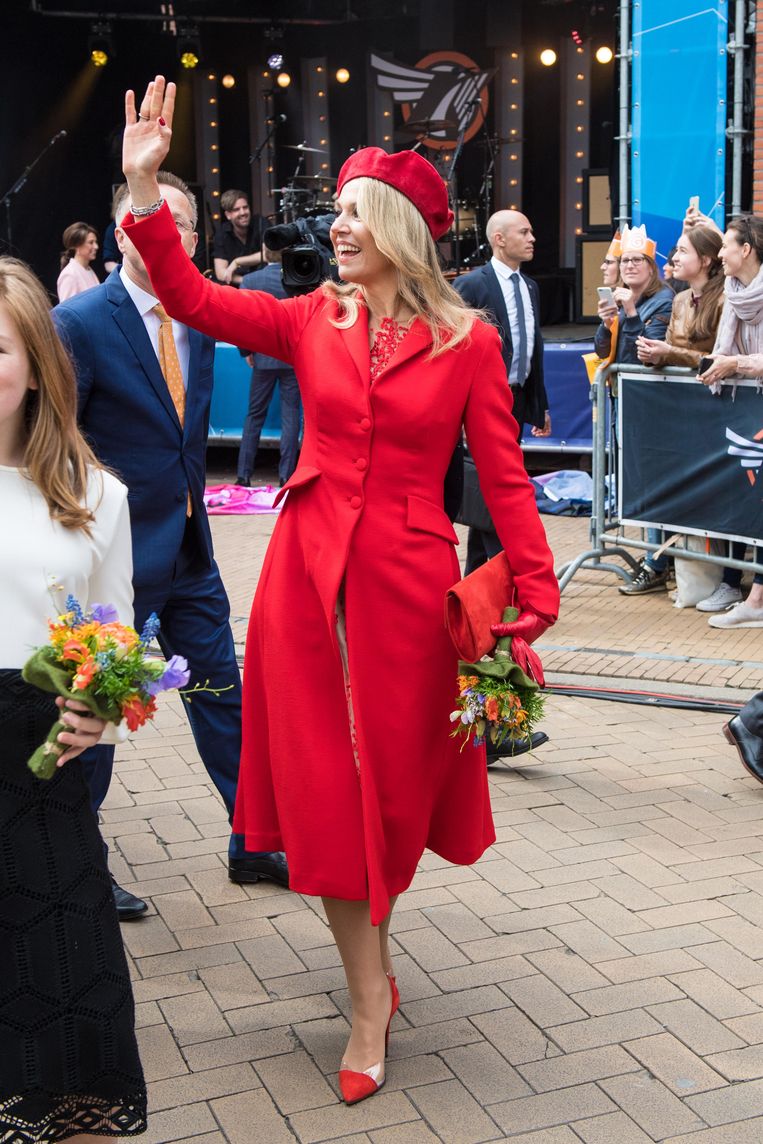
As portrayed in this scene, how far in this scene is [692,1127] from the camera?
305 cm

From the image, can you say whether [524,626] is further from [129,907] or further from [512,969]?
[129,907]

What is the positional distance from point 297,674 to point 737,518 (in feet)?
15.4

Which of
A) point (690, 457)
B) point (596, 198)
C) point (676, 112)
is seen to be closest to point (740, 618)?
point (690, 457)

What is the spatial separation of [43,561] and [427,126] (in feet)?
62.6

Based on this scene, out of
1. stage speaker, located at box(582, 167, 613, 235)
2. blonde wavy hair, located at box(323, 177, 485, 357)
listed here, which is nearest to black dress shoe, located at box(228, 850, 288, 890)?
blonde wavy hair, located at box(323, 177, 485, 357)

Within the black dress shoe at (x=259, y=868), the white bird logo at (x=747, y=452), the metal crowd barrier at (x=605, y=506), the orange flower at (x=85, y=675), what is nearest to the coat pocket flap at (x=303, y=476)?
the orange flower at (x=85, y=675)

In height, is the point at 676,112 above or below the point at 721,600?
above

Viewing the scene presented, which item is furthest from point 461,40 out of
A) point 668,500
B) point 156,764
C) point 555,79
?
point 156,764

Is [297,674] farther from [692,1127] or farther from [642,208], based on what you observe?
[642,208]

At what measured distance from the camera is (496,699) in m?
3.02

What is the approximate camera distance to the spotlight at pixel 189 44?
19.3m

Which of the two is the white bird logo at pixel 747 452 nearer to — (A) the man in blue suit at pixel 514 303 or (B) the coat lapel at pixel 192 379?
(A) the man in blue suit at pixel 514 303

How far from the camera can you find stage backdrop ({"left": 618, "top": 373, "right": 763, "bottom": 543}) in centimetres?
721

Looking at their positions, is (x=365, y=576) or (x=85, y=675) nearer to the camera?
(x=85, y=675)
